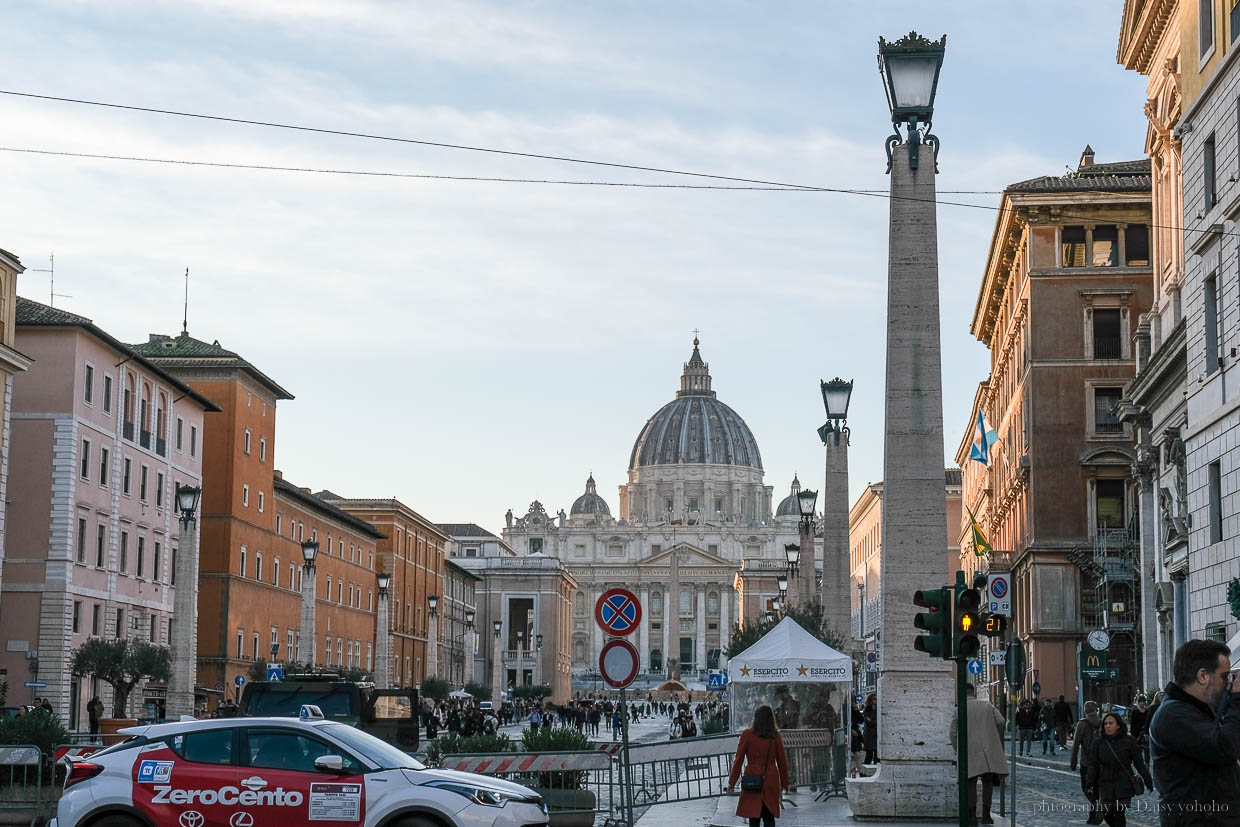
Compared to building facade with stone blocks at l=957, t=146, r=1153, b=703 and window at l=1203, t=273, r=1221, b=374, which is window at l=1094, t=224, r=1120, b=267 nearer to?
building facade with stone blocks at l=957, t=146, r=1153, b=703

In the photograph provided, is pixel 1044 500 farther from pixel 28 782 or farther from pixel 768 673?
pixel 28 782

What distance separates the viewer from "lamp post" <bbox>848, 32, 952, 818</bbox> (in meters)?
19.2

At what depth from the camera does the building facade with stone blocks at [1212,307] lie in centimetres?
2752

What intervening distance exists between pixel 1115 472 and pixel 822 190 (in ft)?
106

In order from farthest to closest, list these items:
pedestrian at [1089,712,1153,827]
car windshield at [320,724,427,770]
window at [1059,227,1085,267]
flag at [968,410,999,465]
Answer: window at [1059,227,1085,267], flag at [968,410,999,465], pedestrian at [1089,712,1153,827], car windshield at [320,724,427,770]

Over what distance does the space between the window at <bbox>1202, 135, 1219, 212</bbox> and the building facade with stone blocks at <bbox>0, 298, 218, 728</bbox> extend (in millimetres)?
32439

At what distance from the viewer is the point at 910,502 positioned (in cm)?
1945

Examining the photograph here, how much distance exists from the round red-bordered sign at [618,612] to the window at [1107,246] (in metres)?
39.1

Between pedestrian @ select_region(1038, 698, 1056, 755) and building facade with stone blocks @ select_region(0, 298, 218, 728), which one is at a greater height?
building facade with stone blocks @ select_region(0, 298, 218, 728)

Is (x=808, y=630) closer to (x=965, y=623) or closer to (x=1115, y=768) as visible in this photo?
(x=1115, y=768)

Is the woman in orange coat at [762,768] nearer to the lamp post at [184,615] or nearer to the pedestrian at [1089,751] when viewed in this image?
the pedestrian at [1089,751]

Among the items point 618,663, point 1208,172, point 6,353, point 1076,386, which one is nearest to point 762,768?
point 618,663

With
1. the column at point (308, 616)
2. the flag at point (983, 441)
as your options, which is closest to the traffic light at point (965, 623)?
the flag at point (983, 441)

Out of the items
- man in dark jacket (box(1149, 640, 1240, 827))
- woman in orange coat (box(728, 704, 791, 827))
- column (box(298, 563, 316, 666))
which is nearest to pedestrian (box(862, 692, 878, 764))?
woman in orange coat (box(728, 704, 791, 827))
